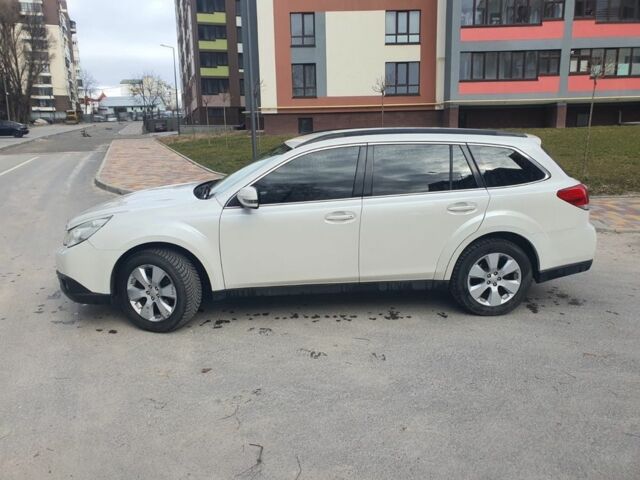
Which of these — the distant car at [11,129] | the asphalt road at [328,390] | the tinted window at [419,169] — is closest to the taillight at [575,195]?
the tinted window at [419,169]

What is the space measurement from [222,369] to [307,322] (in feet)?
3.55

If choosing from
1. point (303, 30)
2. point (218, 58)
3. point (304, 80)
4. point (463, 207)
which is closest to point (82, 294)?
point (463, 207)

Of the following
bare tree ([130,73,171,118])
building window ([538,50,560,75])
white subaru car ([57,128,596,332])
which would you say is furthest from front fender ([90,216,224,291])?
bare tree ([130,73,171,118])

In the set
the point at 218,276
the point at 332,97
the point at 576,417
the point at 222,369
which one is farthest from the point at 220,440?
the point at 332,97

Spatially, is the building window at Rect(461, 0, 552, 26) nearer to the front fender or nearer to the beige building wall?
the beige building wall

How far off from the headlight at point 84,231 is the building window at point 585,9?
114 feet

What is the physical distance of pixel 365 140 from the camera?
4793mm

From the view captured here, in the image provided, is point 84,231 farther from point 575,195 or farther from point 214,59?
point 214,59

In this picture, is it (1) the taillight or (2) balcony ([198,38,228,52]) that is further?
(2) balcony ([198,38,228,52])

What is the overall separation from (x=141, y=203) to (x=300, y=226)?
1446 mm

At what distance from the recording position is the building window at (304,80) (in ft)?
113

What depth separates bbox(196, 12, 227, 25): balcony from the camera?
60531 millimetres

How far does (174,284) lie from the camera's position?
452 cm

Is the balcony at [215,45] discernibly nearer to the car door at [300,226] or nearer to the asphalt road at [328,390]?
the asphalt road at [328,390]
